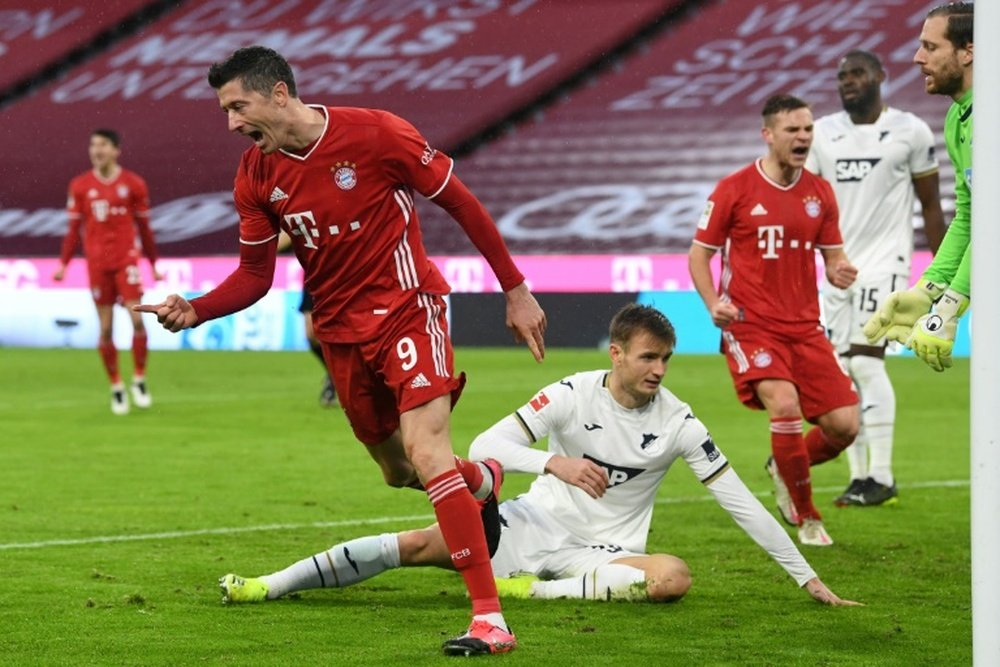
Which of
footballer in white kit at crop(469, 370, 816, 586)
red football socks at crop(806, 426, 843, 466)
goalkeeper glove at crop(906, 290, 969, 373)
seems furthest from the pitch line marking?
goalkeeper glove at crop(906, 290, 969, 373)

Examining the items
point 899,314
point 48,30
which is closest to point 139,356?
point 899,314

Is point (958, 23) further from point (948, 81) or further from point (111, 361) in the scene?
point (111, 361)

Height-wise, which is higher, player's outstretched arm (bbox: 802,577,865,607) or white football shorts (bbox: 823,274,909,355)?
player's outstretched arm (bbox: 802,577,865,607)

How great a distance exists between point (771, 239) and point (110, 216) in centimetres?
854

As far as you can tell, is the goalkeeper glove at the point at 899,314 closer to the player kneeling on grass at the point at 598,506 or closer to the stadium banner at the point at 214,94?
the player kneeling on grass at the point at 598,506

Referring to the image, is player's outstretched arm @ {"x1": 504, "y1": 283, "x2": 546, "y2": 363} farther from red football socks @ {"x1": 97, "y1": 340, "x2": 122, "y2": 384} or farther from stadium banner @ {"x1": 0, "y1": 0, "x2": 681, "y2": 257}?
stadium banner @ {"x1": 0, "y1": 0, "x2": 681, "y2": 257}

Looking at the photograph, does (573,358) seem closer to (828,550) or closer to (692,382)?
(692,382)

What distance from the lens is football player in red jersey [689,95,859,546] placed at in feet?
24.0

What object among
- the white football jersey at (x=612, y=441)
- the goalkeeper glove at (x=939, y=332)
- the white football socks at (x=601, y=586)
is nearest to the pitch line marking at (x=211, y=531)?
the white football jersey at (x=612, y=441)

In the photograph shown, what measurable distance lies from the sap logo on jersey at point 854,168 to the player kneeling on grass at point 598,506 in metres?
3.34

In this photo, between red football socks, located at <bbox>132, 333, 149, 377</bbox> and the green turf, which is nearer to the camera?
the green turf

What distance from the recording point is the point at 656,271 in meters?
20.5

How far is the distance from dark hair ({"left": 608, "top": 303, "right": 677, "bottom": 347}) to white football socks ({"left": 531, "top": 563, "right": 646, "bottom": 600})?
0.77 metres

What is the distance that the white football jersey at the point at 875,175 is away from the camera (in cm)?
879
